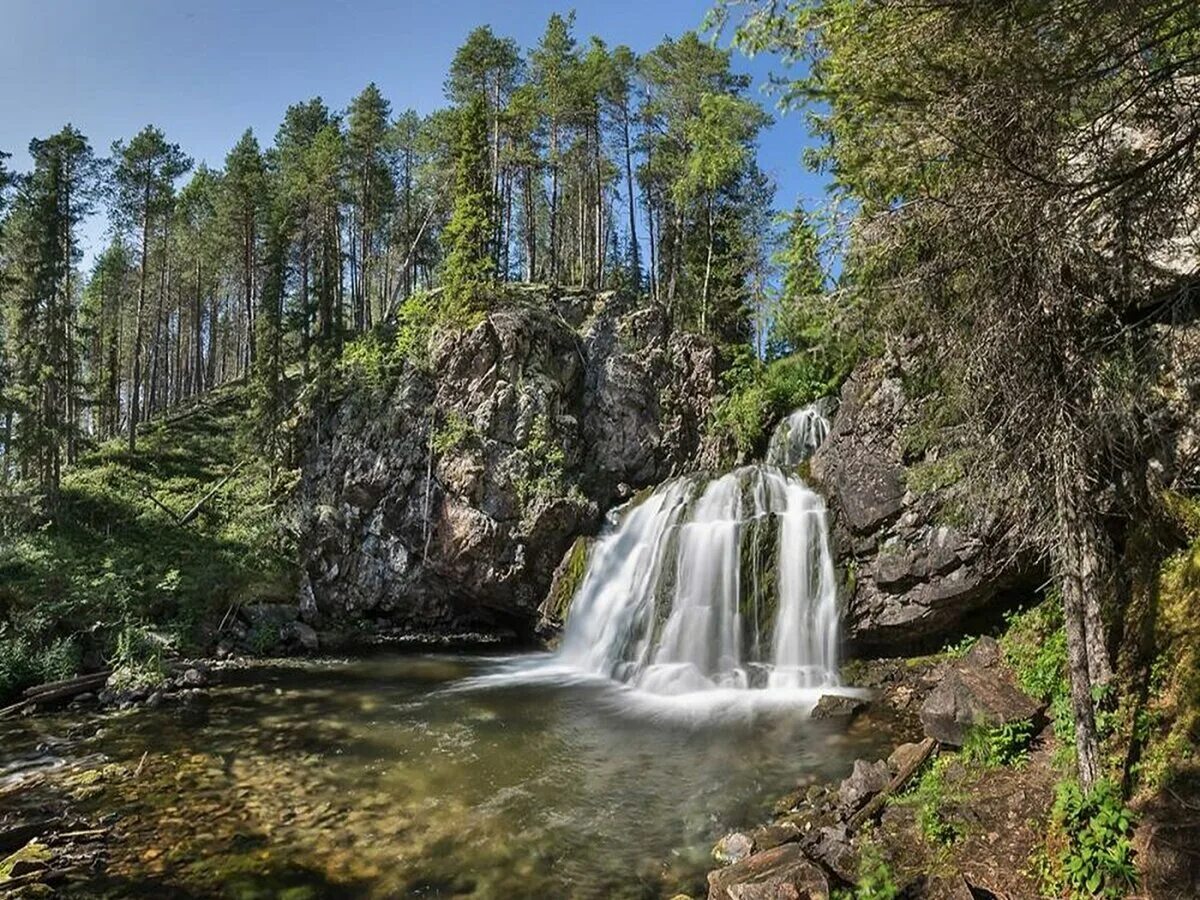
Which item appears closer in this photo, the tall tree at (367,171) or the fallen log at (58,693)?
the fallen log at (58,693)

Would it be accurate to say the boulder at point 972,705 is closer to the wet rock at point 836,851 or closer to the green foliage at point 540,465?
the wet rock at point 836,851

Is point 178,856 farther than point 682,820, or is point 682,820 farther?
point 682,820

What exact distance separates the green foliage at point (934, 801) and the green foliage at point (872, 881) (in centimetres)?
57

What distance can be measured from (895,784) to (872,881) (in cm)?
194

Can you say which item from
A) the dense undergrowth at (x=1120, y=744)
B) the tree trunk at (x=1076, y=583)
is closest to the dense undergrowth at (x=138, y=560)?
the dense undergrowth at (x=1120, y=744)

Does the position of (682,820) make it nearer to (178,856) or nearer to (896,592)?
(178,856)

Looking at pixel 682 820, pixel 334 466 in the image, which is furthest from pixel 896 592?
pixel 334 466

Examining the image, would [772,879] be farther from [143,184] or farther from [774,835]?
[143,184]

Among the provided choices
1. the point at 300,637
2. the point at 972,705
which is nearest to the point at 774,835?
the point at 972,705

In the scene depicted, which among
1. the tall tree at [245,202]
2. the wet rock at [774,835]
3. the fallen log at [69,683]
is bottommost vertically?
the fallen log at [69,683]

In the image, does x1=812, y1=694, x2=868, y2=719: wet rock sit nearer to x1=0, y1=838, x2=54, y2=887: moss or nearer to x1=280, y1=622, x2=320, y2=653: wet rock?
x1=0, y1=838, x2=54, y2=887: moss

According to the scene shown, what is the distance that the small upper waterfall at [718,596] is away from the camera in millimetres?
14734

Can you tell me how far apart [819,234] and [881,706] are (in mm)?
8780

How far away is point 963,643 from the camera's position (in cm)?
1270
